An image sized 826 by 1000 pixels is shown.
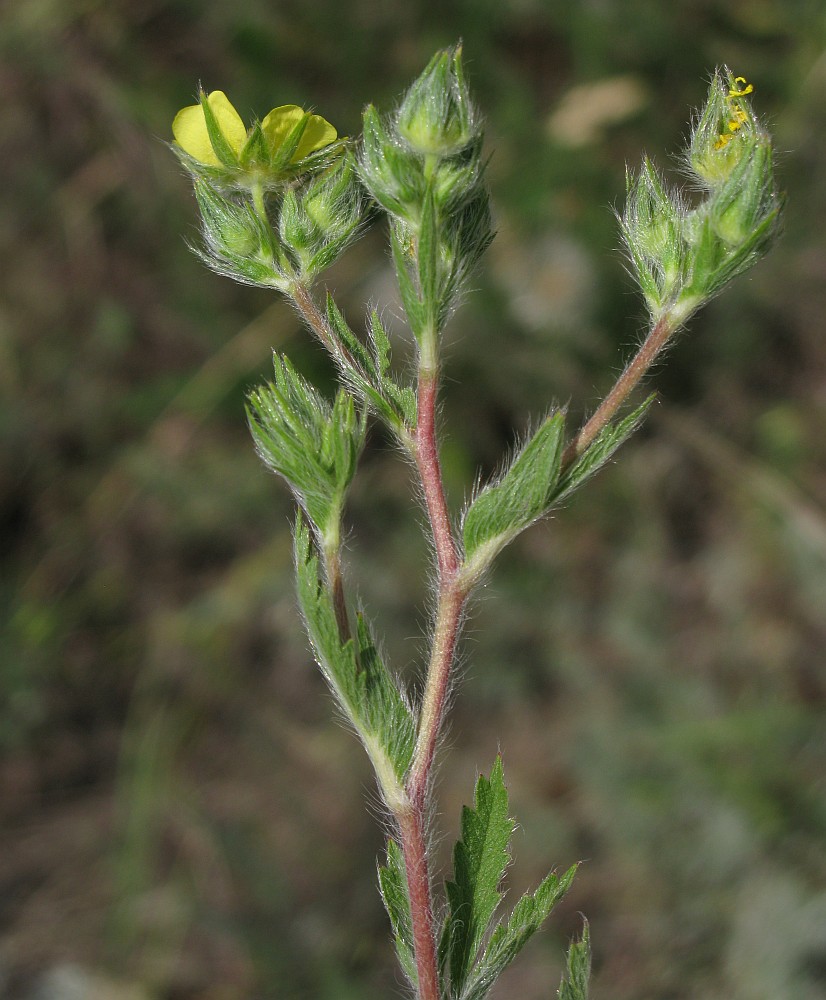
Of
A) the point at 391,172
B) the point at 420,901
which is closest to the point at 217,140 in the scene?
the point at 391,172

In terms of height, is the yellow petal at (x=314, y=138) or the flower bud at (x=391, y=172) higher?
the yellow petal at (x=314, y=138)

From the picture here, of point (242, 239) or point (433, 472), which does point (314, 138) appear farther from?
point (433, 472)

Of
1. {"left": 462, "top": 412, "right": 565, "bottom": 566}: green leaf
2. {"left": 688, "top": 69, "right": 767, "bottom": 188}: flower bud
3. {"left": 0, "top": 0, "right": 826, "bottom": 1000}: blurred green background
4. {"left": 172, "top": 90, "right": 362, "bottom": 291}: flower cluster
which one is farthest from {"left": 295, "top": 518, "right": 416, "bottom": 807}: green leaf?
{"left": 0, "top": 0, "right": 826, "bottom": 1000}: blurred green background

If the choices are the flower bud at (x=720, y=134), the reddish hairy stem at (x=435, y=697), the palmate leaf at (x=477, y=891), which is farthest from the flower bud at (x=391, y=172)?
the palmate leaf at (x=477, y=891)

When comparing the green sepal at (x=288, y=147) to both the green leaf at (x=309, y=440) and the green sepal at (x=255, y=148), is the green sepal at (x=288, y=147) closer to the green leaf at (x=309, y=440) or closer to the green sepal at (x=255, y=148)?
the green sepal at (x=255, y=148)

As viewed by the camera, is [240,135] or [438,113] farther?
[240,135]

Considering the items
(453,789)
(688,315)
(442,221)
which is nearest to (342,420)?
(442,221)
